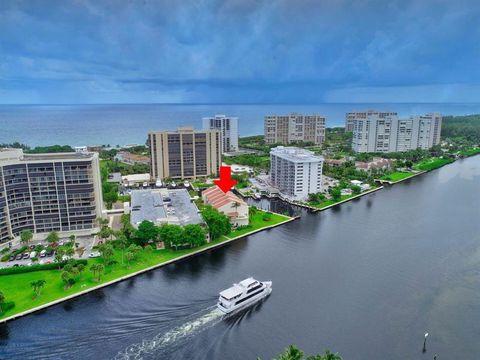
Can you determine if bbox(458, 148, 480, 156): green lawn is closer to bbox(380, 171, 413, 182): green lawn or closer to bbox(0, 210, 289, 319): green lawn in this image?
bbox(380, 171, 413, 182): green lawn

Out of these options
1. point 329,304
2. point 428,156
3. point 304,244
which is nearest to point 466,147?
point 428,156

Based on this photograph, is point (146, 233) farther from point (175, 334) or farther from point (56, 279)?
point (175, 334)

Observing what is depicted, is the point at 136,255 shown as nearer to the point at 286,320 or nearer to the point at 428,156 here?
the point at 286,320

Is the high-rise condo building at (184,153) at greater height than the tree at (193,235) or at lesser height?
greater

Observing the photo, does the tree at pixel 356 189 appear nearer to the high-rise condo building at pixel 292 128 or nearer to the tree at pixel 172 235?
the tree at pixel 172 235

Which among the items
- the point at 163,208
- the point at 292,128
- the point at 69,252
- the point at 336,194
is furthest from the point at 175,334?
the point at 292,128

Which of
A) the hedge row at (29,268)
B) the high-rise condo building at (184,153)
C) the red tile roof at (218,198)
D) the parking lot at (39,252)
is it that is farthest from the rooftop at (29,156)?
the high-rise condo building at (184,153)
